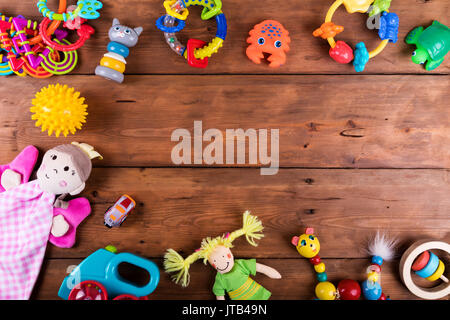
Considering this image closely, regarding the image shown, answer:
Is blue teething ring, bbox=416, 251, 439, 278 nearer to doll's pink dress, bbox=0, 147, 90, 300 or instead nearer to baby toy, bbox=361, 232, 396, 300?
baby toy, bbox=361, 232, 396, 300

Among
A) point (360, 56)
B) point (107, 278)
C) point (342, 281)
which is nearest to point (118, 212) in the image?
point (107, 278)

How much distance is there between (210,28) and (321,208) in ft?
1.85

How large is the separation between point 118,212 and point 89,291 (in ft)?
0.64

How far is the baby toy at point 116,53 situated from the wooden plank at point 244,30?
50 millimetres

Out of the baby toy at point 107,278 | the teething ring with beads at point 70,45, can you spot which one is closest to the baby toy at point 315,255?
the baby toy at point 107,278

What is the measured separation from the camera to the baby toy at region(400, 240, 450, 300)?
84 cm

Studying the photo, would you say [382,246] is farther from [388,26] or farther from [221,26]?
[221,26]

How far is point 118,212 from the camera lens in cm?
82

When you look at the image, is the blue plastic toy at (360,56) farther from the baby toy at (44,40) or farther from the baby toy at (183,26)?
the baby toy at (44,40)

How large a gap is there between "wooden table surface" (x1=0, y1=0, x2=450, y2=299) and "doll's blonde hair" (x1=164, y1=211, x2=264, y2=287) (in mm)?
27

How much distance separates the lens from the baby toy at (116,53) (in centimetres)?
82

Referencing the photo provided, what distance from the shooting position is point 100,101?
0.88 m

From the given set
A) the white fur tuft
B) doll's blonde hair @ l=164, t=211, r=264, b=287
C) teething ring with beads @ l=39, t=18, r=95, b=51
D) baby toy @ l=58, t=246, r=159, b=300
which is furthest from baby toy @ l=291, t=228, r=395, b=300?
teething ring with beads @ l=39, t=18, r=95, b=51
